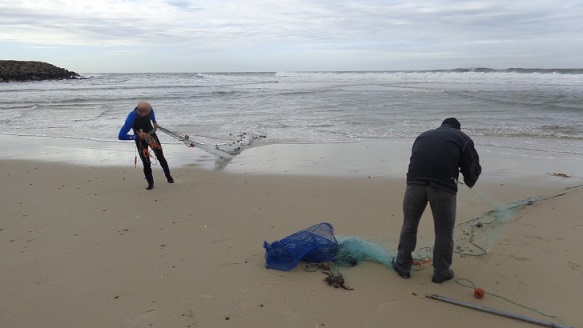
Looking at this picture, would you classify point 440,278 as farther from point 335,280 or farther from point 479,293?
point 335,280

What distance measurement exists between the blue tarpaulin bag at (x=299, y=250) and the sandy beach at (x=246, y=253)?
0.36 feet

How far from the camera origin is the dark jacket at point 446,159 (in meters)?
3.72

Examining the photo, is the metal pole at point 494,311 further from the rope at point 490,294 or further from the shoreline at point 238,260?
the rope at point 490,294

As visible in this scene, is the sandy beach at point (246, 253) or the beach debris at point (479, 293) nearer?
the sandy beach at point (246, 253)

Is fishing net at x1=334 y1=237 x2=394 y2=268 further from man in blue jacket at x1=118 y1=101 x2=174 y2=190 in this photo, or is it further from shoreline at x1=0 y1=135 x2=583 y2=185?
man in blue jacket at x1=118 y1=101 x2=174 y2=190

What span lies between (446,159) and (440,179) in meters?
0.19

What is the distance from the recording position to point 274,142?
1186 cm

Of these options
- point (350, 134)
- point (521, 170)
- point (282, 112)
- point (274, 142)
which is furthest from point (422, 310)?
point (282, 112)

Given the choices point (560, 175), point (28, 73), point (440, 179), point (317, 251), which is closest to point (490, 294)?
point (440, 179)

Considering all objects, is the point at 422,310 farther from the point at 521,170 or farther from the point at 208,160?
the point at 208,160

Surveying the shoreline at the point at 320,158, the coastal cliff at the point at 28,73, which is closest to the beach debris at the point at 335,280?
the shoreline at the point at 320,158

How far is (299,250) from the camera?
4.27 metres

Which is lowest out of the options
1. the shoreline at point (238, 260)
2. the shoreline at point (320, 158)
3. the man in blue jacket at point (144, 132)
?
the shoreline at point (238, 260)

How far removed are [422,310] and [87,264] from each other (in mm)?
3457
